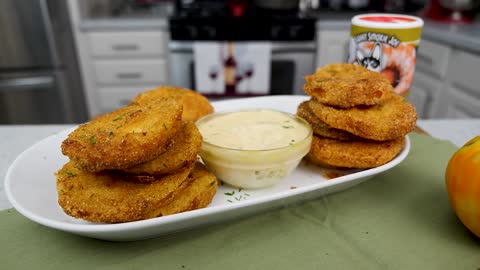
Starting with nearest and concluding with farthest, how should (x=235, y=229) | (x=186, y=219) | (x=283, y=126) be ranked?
(x=186, y=219) → (x=235, y=229) → (x=283, y=126)

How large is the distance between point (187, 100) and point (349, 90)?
542 mm

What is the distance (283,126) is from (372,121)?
25 cm

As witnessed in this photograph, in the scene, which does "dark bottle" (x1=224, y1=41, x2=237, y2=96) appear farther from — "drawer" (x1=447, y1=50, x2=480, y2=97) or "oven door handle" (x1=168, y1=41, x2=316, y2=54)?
"drawer" (x1=447, y1=50, x2=480, y2=97)

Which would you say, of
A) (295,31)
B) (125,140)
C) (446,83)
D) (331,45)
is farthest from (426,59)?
(125,140)

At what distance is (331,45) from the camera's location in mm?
3205

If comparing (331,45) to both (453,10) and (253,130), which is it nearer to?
(453,10)

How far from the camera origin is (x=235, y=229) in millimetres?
862

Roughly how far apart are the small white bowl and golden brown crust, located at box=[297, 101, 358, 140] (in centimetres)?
7

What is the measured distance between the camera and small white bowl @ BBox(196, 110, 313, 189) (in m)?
0.93

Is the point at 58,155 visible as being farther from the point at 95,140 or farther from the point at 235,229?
the point at 235,229

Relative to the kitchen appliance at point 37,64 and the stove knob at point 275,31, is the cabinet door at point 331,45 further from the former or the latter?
the kitchen appliance at point 37,64

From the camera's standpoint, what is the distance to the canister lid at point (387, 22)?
1160 mm

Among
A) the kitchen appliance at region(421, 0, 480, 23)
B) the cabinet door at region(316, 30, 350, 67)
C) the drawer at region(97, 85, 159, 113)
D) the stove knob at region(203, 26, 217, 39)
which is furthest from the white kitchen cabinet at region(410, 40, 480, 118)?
the drawer at region(97, 85, 159, 113)

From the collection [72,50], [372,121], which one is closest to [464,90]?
[372,121]
